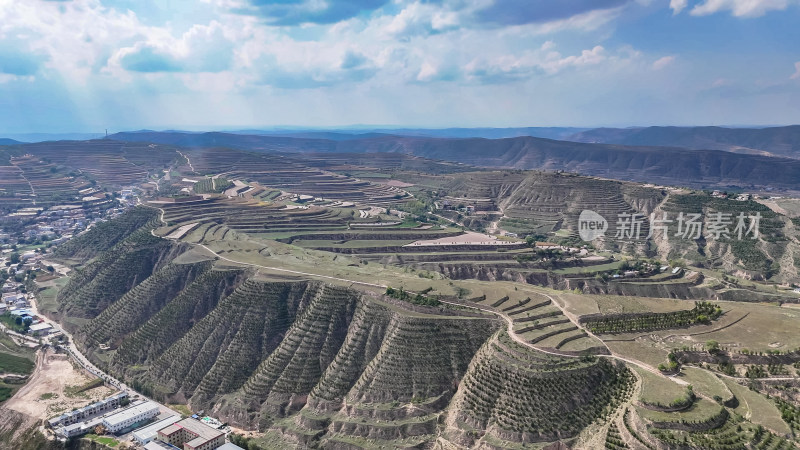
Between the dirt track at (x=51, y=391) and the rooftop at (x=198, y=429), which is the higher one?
the rooftop at (x=198, y=429)

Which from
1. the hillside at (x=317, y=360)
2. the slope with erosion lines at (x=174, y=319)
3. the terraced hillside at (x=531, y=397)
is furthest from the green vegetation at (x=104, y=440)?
the terraced hillside at (x=531, y=397)

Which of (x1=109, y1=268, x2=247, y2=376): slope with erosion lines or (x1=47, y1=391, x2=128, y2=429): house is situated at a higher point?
(x1=109, y1=268, x2=247, y2=376): slope with erosion lines

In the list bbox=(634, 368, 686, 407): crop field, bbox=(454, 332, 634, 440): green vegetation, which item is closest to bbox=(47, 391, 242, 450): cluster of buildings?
bbox=(454, 332, 634, 440): green vegetation

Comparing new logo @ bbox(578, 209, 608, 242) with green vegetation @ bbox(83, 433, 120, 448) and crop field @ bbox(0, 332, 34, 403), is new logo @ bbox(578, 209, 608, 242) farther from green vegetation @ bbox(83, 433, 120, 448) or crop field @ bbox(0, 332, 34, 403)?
crop field @ bbox(0, 332, 34, 403)

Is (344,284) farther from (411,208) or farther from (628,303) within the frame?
(411,208)

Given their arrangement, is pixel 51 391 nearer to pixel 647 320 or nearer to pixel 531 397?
pixel 531 397

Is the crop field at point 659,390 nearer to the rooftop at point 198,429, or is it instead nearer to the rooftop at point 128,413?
the rooftop at point 198,429

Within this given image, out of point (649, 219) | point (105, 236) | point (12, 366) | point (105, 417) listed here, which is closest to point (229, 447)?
point (105, 417)
